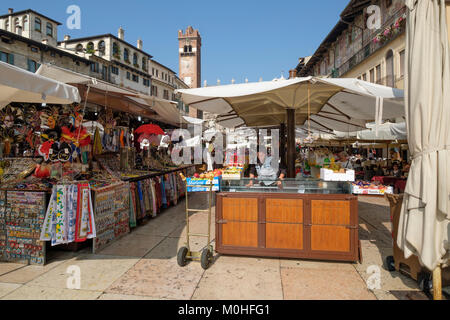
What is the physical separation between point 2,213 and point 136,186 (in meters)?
2.41

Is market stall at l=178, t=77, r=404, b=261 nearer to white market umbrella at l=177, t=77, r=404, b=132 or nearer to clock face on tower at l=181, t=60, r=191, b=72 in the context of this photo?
white market umbrella at l=177, t=77, r=404, b=132

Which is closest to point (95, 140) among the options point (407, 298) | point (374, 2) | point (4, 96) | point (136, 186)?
point (136, 186)

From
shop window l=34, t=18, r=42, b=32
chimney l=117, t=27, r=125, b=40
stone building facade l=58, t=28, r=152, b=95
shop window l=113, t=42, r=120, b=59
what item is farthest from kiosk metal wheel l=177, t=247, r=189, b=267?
chimney l=117, t=27, r=125, b=40

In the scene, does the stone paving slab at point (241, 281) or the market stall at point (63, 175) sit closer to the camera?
the stone paving slab at point (241, 281)

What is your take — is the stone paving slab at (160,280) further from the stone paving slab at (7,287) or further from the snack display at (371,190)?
the snack display at (371,190)

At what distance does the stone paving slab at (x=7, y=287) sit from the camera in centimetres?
308

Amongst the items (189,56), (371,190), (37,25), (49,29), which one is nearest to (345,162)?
(371,190)

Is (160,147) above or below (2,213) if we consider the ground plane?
above

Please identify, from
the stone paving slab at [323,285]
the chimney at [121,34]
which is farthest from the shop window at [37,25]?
the stone paving slab at [323,285]

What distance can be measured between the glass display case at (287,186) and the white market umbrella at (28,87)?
2629mm

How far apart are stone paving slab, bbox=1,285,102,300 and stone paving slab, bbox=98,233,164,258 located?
1.15m

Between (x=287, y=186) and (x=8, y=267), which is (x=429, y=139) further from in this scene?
(x=8, y=267)

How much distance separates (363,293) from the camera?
3059mm
